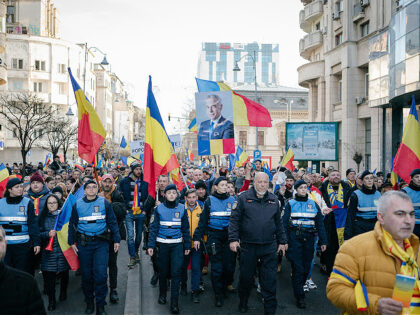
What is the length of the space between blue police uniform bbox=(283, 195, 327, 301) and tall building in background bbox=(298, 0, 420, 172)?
13.0m

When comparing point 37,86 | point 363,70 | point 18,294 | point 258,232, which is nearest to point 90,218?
point 258,232

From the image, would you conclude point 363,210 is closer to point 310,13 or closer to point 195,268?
point 195,268

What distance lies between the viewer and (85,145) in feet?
28.0

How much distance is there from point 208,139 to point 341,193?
292 cm

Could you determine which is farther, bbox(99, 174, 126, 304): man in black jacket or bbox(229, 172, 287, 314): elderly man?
bbox(99, 174, 126, 304): man in black jacket

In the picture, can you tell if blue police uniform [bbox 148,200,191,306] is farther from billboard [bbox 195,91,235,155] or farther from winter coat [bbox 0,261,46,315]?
winter coat [bbox 0,261,46,315]

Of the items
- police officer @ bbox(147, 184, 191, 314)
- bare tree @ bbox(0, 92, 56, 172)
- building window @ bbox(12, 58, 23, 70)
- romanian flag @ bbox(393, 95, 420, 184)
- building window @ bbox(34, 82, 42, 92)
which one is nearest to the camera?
police officer @ bbox(147, 184, 191, 314)

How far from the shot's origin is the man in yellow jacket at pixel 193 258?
7.17 meters

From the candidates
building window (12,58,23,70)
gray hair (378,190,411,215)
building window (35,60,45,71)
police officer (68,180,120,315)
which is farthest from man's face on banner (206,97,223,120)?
building window (35,60,45,71)

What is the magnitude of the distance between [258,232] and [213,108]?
13.6 feet

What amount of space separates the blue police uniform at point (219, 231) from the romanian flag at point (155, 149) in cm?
106

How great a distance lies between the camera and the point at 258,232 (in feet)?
20.6

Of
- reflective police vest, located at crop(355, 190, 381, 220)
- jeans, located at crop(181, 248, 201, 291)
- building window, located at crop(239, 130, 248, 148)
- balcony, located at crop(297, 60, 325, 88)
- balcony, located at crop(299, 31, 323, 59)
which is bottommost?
jeans, located at crop(181, 248, 201, 291)

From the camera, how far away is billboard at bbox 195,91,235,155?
380 inches
